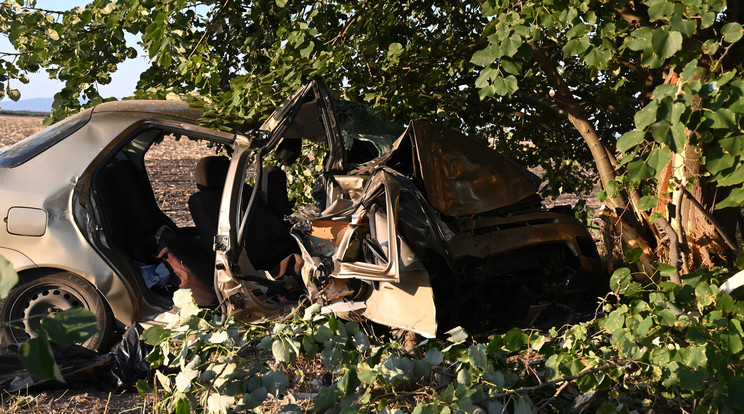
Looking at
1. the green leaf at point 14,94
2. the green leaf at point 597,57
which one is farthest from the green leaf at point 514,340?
the green leaf at point 14,94

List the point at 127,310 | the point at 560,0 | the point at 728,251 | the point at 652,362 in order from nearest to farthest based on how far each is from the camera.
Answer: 1. the point at 652,362
2. the point at 560,0
3. the point at 728,251
4. the point at 127,310

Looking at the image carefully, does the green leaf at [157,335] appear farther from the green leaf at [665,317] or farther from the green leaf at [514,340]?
the green leaf at [665,317]

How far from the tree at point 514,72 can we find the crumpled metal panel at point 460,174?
0.42m

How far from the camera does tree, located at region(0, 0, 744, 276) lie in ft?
10.5

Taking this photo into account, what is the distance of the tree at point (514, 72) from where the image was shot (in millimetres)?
3191

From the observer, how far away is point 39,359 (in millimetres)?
1343

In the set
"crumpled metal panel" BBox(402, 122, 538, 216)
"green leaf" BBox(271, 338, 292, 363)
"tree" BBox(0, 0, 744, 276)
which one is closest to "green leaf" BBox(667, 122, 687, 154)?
"tree" BBox(0, 0, 744, 276)

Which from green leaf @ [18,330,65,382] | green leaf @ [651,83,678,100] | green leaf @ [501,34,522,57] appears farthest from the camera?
green leaf @ [501,34,522,57]

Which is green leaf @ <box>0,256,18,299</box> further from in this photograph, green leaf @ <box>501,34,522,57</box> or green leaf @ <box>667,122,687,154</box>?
green leaf @ <box>501,34,522,57</box>

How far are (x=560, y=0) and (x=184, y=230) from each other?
400 centimetres

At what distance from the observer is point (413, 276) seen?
14.7ft

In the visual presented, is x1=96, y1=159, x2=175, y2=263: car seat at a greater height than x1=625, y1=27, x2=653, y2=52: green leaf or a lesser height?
lesser

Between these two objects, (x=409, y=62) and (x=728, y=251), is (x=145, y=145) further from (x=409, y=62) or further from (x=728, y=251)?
(x=728, y=251)

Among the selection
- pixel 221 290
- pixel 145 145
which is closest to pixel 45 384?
pixel 221 290
